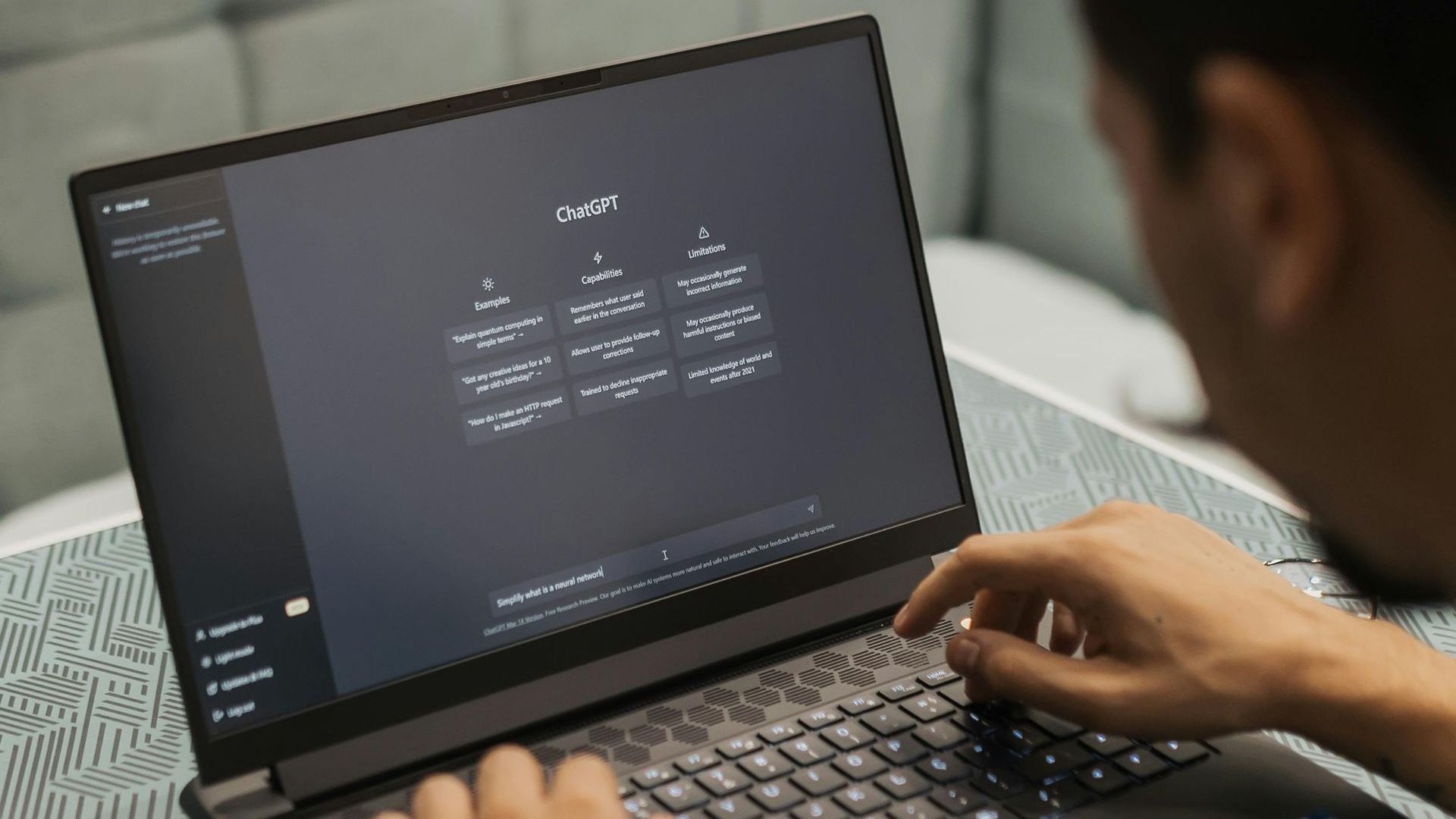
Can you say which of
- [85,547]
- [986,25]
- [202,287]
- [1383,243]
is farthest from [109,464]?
[1383,243]

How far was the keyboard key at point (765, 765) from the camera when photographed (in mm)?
756

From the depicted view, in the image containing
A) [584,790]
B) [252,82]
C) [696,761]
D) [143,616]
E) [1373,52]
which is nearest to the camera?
[1373,52]

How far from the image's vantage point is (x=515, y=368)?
0.80m

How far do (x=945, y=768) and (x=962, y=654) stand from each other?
0.06 metres

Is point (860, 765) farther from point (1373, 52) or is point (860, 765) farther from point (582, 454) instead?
point (1373, 52)

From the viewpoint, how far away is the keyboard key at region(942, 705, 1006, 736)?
0.79 m

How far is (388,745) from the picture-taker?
758 mm

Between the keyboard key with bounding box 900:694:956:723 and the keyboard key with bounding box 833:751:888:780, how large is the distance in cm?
4

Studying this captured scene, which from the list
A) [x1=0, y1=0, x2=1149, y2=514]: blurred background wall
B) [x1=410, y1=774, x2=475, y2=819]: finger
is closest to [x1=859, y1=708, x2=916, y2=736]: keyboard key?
[x1=410, y1=774, x2=475, y2=819]: finger

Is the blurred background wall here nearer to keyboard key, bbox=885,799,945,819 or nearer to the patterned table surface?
Result: the patterned table surface

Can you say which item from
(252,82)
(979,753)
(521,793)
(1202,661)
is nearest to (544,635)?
(521,793)

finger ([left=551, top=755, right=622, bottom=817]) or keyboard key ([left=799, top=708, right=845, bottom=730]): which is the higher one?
finger ([left=551, top=755, right=622, bottom=817])

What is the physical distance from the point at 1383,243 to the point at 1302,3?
0.25ft

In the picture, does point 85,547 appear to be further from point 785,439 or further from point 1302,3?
point 1302,3
